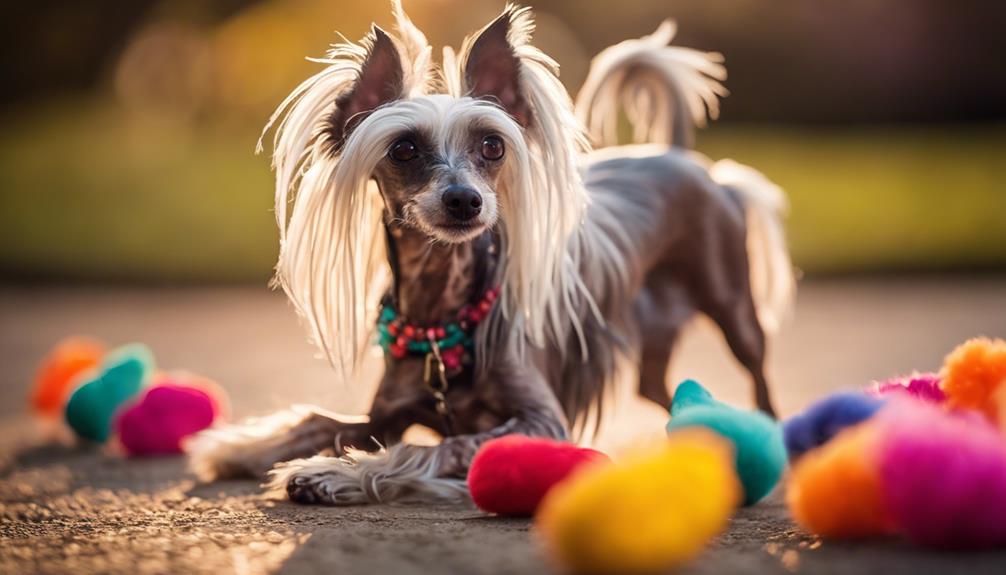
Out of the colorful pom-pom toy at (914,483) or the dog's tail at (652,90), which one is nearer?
the colorful pom-pom toy at (914,483)

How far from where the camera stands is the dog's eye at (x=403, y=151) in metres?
2.89

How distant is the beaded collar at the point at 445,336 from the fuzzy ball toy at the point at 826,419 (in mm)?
861

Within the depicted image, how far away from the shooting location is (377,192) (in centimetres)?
309

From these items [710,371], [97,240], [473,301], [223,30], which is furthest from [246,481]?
[223,30]

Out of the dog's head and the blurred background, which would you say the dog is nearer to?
the dog's head

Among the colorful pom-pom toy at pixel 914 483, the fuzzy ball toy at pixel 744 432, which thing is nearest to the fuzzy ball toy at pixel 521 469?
the fuzzy ball toy at pixel 744 432

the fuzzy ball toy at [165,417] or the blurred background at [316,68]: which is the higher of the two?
the blurred background at [316,68]

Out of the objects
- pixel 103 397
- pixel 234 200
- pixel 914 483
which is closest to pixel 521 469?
pixel 914 483

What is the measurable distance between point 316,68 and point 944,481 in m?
11.5

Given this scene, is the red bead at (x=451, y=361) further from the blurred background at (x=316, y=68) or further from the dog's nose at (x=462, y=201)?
the blurred background at (x=316, y=68)

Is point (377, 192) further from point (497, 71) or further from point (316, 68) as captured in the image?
point (316, 68)

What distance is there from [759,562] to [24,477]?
7.50 feet

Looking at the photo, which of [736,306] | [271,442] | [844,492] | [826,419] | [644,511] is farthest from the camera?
[736,306]

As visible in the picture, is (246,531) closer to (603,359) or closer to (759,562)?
(759,562)
